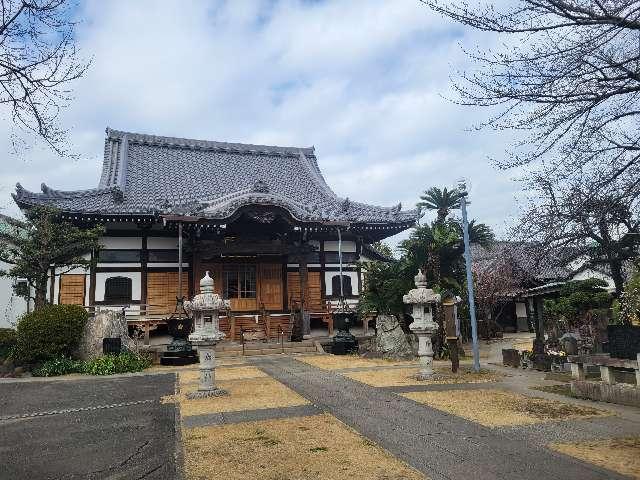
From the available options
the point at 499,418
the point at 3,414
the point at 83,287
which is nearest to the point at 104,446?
the point at 3,414

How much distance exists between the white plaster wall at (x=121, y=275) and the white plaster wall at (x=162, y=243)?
1.32m

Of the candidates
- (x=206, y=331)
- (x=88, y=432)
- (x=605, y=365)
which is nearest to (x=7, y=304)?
(x=206, y=331)

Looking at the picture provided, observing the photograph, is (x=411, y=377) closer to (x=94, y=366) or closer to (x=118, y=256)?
(x=94, y=366)

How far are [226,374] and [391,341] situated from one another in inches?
219

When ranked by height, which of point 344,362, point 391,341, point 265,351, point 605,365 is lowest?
point 344,362

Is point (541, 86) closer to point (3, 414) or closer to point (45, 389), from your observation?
point (3, 414)

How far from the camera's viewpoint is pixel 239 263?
2138cm

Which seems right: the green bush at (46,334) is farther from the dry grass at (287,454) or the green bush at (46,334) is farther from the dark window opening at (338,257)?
the dark window opening at (338,257)

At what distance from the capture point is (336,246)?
893 inches

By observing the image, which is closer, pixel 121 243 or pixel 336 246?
pixel 121 243

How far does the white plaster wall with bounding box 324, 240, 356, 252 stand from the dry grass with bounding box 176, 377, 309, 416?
39.7 feet

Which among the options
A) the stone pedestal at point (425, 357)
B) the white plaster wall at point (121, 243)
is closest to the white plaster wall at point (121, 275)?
the white plaster wall at point (121, 243)

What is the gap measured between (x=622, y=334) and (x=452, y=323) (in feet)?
12.6

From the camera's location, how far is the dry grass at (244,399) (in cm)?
812
